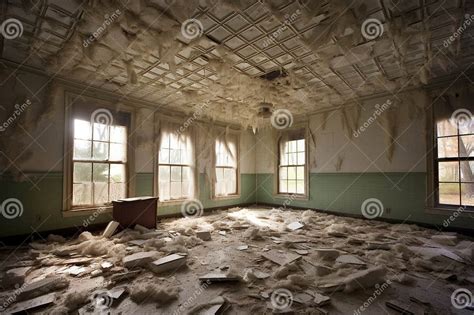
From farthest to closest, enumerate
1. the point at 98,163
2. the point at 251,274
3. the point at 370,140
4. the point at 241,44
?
1. the point at 370,140
2. the point at 98,163
3. the point at 241,44
4. the point at 251,274

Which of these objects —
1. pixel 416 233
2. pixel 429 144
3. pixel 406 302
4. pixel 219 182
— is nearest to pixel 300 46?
pixel 406 302

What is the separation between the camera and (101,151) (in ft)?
14.9

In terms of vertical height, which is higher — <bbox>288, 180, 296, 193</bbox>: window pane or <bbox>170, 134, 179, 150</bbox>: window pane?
<bbox>170, 134, 179, 150</bbox>: window pane

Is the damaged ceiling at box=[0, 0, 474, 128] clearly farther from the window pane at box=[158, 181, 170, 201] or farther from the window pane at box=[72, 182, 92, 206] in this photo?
the window pane at box=[158, 181, 170, 201]

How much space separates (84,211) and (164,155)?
2.07 m

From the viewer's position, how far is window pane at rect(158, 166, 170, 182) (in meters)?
5.49

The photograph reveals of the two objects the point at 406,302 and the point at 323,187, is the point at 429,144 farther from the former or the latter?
the point at 406,302

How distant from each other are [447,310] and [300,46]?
11.1ft

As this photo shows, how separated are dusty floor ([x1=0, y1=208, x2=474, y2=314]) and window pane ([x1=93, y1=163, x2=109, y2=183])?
124cm

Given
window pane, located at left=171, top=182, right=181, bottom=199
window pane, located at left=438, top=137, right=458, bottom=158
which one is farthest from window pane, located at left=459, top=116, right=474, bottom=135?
window pane, located at left=171, top=182, right=181, bottom=199

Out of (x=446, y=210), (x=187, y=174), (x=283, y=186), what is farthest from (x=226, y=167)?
(x=446, y=210)

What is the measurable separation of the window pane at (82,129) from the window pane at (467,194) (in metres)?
7.49

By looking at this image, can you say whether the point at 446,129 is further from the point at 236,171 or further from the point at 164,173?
the point at 164,173

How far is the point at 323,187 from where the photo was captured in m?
6.11
